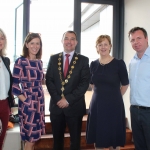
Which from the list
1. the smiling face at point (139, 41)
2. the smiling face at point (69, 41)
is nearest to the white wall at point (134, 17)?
the smiling face at point (139, 41)

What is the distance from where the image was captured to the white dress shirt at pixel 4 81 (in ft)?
6.00

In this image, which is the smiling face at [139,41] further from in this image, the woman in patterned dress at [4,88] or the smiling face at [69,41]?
the woman in patterned dress at [4,88]

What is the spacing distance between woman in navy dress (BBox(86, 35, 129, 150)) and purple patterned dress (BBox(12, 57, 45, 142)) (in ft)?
1.94

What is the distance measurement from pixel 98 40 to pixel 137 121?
0.94m

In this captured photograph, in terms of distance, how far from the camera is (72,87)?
2.05 m

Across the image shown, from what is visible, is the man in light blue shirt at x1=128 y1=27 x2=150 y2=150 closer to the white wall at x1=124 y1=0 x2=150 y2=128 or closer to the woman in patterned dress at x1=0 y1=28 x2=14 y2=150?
the white wall at x1=124 y1=0 x2=150 y2=128

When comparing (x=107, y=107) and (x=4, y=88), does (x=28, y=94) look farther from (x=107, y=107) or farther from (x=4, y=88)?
(x=107, y=107)

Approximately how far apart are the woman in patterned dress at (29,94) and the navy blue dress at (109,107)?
1.97 ft

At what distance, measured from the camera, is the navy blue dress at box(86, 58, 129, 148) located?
2.04 meters

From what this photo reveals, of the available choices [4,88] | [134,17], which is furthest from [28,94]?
[134,17]

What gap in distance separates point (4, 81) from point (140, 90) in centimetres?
130

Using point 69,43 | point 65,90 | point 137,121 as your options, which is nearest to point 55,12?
point 69,43

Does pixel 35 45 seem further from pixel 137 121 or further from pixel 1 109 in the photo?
pixel 137 121

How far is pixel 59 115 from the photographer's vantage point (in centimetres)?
206
